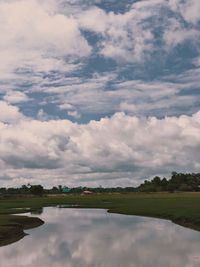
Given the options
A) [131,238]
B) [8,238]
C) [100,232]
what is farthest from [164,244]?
[8,238]

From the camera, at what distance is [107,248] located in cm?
4288

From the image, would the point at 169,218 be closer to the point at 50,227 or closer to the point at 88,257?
the point at 50,227

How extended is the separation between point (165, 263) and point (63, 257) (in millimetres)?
10029

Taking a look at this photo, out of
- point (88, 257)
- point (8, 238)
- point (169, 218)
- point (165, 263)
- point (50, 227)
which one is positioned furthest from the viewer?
point (169, 218)

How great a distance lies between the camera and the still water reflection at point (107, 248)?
36.2m

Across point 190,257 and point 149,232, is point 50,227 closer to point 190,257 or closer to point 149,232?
point 149,232

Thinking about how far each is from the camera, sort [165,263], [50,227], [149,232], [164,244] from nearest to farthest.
→ 1. [165,263]
2. [164,244]
3. [149,232]
4. [50,227]

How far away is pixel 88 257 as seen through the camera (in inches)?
1528

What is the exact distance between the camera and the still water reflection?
36219mm

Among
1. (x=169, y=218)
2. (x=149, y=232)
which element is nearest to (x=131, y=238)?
(x=149, y=232)

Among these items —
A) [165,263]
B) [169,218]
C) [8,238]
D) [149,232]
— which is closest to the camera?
[165,263]

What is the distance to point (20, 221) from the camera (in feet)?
212

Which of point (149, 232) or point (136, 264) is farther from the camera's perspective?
point (149, 232)

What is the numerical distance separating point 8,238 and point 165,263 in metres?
20.6
